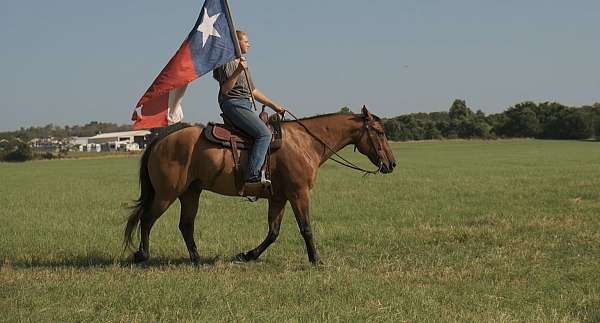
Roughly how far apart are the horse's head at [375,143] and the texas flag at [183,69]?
229 cm

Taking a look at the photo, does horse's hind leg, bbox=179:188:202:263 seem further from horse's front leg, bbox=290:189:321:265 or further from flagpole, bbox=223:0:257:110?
flagpole, bbox=223:0:257:110

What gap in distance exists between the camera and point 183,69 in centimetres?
955

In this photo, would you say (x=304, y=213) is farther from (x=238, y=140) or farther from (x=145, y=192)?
(x=145, y=192)

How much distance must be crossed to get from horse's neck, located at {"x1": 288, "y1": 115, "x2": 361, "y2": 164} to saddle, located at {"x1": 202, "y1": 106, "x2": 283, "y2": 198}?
612mm

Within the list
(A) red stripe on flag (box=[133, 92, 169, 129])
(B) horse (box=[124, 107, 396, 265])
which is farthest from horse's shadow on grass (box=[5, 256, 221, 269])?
(A) red stripe on flag (box=[133, 92, 169, 129])

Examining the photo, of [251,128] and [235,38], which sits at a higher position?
[235,38]

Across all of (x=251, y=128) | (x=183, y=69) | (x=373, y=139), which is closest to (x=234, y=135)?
(x=251, y=128)

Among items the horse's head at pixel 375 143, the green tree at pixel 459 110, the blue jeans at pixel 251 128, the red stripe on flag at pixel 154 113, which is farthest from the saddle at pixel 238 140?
the green tree at pixel 459 110

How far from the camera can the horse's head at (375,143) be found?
9977 millimetres

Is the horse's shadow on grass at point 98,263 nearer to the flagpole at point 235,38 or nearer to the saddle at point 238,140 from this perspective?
the saddle at point 238,140

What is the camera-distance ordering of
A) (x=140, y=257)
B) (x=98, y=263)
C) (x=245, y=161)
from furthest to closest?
(x=98, y=263), (x=140, y=257), (x=245, y=161)

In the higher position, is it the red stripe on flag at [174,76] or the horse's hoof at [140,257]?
the red stripe on flag at [174,76]

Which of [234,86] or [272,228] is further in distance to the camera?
[272,228]

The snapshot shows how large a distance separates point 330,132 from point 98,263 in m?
4.21
